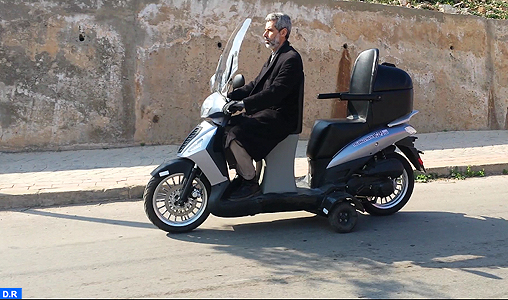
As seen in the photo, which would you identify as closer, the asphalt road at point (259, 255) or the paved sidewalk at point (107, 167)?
the asphalt road at point (259, 255)

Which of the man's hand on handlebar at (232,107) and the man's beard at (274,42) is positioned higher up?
the man's beard at (274,42)

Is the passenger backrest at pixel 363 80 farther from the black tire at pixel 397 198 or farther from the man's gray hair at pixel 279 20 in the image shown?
the man's gray hair at pixel 279 20

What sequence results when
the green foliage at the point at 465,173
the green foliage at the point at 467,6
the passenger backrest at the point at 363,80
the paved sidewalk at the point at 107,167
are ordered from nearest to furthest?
the passenger backrest at the point at 363,80
the paved sidewalk at the point at 107,167
the green foliage at the point at 465,173
the green foliage at the point at 467,6

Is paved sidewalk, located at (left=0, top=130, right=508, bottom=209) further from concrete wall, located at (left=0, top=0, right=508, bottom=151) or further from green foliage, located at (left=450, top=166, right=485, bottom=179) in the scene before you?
concrete wall, located at (left=0, top=0, right=508, bottom=151)

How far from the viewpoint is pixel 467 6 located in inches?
600

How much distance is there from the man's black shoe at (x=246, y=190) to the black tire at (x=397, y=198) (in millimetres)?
1329

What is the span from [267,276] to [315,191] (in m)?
1.40

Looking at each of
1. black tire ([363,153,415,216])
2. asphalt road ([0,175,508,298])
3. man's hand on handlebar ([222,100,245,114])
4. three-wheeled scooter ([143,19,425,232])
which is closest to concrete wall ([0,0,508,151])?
asphalt road ([0,175,508,298])

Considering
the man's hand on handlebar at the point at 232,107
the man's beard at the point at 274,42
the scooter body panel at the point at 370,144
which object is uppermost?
the man's beard at the point at 274,42

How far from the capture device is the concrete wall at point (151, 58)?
895cm

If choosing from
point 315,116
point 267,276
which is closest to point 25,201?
point 267,276

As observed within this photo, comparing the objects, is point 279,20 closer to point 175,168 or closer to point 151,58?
point 175,168

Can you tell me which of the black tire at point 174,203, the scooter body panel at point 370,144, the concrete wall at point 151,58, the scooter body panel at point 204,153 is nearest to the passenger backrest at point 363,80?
the scooter body panel at point 370,144

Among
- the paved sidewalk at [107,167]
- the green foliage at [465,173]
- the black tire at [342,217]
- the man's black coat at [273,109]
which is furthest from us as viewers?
the green foliage at [465,173]
